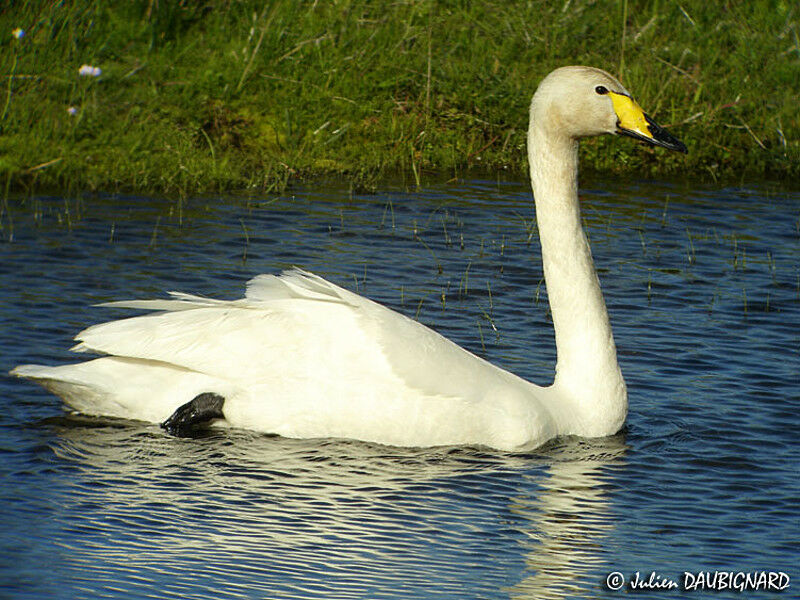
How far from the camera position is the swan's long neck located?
6.90 m

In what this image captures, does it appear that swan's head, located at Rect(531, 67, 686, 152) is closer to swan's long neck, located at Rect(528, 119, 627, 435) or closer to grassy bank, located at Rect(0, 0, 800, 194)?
swan's long neck, located at Rect(528, 119, 627, 435)

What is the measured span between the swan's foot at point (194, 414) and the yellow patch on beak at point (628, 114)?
92.2 inches

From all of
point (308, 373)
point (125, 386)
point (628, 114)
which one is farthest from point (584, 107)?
point (125, 386)

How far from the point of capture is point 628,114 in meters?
7.25

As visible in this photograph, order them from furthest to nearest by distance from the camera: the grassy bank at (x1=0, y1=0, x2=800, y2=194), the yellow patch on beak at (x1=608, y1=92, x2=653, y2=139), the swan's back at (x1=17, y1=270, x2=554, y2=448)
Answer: the grassy bank at (x1=0, y1=0, x2=800, y2=194) → the yellow patch on beak at (x1=608, y1=92, x2=653, y2=139) → the swan's back at (x1=17, y1=270, x2=554, y2=448)

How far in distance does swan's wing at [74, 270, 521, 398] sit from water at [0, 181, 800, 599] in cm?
Result: 31

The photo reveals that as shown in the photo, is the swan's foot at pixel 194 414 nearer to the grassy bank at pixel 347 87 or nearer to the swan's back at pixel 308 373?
the swan's back at pixel 308 373

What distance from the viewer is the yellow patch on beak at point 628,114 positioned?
285 inches

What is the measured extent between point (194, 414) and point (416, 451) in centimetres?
98

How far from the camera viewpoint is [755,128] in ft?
41.9

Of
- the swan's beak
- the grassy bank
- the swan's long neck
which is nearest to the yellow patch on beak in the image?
the swan's beak

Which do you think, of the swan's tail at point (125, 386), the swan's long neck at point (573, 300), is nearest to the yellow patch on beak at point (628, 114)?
the swan's long neck at point (573, 300)

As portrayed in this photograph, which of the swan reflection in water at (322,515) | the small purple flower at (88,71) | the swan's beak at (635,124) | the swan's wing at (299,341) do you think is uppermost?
the small purple flower at (88,71)

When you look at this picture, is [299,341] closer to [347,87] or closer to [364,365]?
[364,365]
